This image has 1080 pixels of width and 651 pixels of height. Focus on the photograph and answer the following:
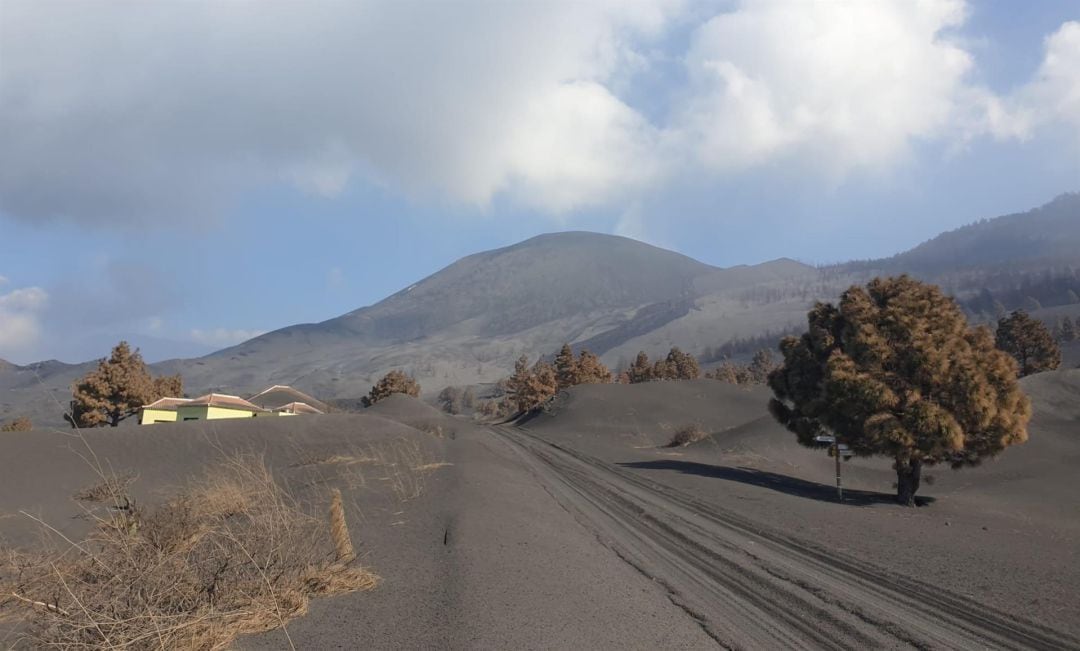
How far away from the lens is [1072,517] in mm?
17984

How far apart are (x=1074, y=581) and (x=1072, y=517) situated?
11.7 m

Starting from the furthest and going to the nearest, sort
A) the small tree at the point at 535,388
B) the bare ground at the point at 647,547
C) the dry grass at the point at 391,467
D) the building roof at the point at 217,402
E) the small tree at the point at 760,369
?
the small tree at the point at 760,369, the small tree at the point at 535,388, the building roof at the point at 217,402, the dry grass at the point at 391,467, the bare ground at the point at 647,547

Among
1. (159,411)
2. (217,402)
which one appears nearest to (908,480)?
(217,402)

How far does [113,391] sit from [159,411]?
130 inches

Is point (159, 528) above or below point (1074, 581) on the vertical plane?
above

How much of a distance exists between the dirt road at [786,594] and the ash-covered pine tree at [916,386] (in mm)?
6373

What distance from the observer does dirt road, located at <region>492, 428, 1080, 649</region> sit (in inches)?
244

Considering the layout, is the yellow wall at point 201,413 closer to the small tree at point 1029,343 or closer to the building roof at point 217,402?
the building roof at point 217,402

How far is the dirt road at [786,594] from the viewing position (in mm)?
6207

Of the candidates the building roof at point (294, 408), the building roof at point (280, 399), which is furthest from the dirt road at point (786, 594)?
the building roof at point (280, 399)

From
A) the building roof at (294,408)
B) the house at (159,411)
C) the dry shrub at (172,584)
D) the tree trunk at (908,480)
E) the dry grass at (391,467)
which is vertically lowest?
the tree trunk at (908,480)

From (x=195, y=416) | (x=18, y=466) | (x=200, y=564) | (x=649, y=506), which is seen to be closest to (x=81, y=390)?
(x=195, y=416)

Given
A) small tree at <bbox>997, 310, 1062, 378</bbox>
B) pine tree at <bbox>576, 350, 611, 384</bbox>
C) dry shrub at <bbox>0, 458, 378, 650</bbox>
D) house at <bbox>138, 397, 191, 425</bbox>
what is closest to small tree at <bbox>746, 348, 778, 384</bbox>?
pine tree at <bbox>576, 350, 611, 384</bbox>

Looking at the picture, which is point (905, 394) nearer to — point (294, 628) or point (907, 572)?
point (907, 572)
